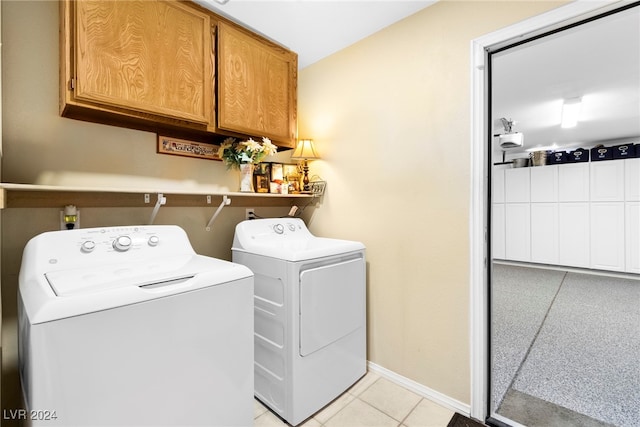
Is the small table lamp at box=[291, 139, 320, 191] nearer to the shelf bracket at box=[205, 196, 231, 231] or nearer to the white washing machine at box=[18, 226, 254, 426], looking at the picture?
the shelf bracket at box=[205, 196, 231, 231]

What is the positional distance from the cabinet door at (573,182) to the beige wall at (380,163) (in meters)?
5.02

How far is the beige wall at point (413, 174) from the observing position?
171 cm

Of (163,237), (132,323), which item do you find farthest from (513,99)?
(132,323)

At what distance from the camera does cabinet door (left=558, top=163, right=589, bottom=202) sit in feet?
16.5

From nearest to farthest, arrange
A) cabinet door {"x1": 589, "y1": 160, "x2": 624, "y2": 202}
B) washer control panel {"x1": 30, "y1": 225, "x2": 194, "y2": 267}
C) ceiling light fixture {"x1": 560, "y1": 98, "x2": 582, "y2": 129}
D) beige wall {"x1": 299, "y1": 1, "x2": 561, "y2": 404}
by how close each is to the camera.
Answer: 1. washer control panel {"x1": 30, "y1": 225, "x2": 194, "y2": 267}
2. beige wall {"x1": 299, "y1": 1, "x2": 561, "y2": 404}
3. ceiling light fixture {"x1": 560, "y1": 98, "x2": 582, "y2": 129}
4. cabinet door {"x1": 589, "y1": 160, "x2": 624, "y2": 202}

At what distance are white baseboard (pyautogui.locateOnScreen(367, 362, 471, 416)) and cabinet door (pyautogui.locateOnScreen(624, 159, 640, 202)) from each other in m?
5.29

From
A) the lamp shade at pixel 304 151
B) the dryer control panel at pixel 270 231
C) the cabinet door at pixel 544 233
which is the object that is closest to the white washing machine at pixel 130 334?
the dryer control panel at pixel 270 231

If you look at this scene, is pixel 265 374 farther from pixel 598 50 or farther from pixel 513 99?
pixel 513 99

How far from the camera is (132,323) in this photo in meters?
0.98

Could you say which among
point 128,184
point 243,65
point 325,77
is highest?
point 325,77

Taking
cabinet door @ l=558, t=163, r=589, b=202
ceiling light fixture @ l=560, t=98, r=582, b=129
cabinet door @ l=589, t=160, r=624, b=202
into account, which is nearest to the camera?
ceiling light fixture @ l=560, t=98, r=582, b=129

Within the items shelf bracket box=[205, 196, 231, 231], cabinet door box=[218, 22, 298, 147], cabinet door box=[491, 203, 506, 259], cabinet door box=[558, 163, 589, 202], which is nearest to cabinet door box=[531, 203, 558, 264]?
cabinet door box=[558, 163, 589, 202]

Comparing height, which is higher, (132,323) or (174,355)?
(132,323)

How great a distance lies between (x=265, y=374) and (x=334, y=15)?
234 cm
